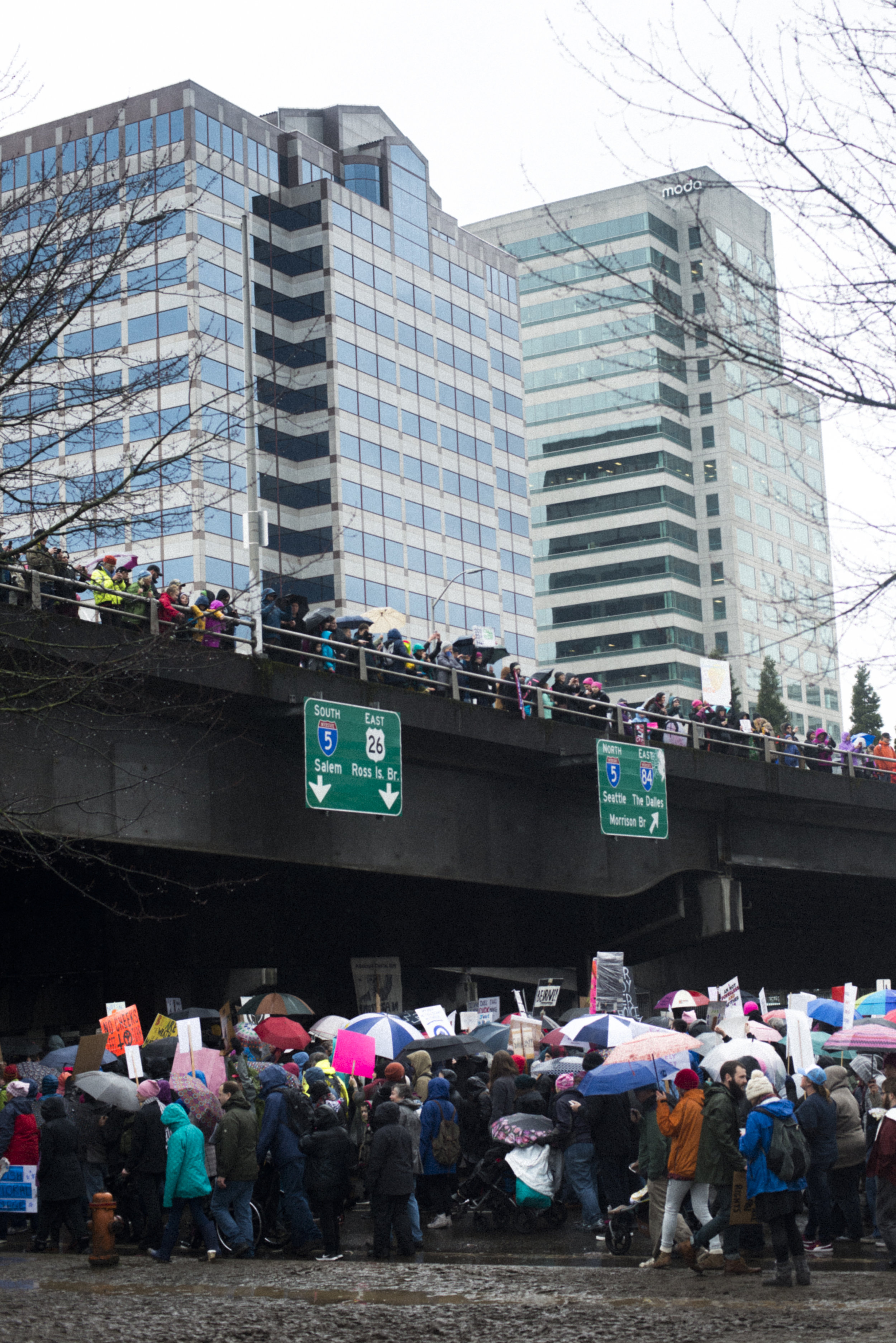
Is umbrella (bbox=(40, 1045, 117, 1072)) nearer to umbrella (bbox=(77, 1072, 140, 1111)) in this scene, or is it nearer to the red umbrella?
the red umbrella

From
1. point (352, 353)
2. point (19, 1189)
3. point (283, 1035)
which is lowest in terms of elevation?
point (19, 1189)

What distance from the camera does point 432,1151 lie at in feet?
53.6

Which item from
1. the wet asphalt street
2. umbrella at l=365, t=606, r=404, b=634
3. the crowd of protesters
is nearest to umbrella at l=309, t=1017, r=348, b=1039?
the crowd of protesters

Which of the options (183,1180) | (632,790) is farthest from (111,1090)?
(632,790)

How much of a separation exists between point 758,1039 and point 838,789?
69.9ft

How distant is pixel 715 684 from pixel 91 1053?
26.6 metres

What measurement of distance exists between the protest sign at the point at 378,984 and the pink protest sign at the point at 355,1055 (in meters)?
12.1

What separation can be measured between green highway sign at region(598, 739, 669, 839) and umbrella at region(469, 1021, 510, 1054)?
8.84 metres

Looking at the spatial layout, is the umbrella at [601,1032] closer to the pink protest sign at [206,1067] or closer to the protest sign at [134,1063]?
the pink protest sign at [206,1067]

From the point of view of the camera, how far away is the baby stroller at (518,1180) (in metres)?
15.7

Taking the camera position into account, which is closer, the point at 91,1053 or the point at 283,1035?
the point at 91,1053

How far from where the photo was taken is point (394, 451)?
8419 cm

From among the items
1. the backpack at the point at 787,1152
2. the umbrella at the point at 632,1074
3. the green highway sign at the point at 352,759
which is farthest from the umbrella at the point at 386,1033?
the backpack at the point at 787,1152

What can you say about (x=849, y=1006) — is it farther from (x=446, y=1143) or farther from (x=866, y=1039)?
(x=446, y=1143)
